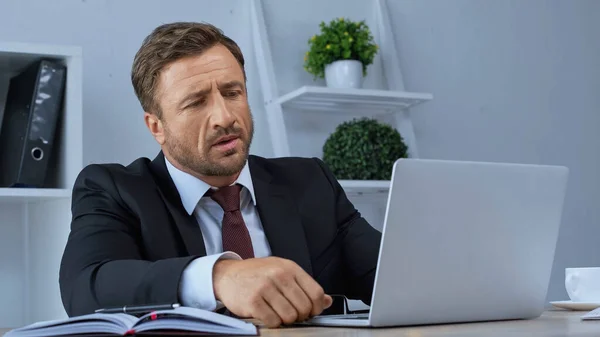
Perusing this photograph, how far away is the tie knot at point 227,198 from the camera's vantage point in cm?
182

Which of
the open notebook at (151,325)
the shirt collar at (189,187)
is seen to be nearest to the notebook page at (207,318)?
the open notebook at (151,325)

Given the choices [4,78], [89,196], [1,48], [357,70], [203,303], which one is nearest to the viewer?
[203,303]

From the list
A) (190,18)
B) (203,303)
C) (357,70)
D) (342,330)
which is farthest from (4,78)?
(342,330)

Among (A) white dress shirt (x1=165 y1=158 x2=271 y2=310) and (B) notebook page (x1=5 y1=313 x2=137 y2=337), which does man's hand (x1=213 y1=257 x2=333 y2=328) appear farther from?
(A) white dress shirt (x1=165 y1=158 x2=271 y2=310)

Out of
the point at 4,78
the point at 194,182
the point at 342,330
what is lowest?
the point at 342,330

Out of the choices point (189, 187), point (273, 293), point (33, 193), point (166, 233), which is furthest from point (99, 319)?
point (33, 193)

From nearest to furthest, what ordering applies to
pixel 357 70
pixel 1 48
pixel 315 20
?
pixel 1 48
pixel 357 70
pixel 315 20

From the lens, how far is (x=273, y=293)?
1.20m

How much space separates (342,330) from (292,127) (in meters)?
1.77

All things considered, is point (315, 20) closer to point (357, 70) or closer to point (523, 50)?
point (357, 70)

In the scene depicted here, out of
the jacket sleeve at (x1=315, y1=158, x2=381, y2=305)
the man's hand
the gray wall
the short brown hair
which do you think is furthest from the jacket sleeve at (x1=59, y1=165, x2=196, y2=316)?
the gray wall

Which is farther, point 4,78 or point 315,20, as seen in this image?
point 315,20

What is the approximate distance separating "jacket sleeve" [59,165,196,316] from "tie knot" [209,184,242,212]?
19cm

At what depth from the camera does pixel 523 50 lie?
133 inches
